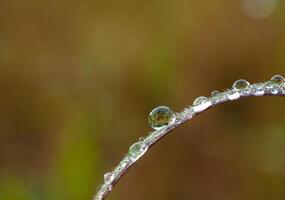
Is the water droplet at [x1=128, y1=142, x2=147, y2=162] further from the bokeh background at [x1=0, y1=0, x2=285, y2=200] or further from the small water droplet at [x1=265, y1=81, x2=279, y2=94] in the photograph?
the bokeh background at [x1=0, y1=0, x2=285, y2=200]

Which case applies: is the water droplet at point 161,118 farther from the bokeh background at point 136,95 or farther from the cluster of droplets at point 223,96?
the bokeh background at point 136,95

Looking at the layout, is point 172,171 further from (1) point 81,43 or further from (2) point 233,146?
(1) point 81,43

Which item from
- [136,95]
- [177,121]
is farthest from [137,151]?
[136,95]

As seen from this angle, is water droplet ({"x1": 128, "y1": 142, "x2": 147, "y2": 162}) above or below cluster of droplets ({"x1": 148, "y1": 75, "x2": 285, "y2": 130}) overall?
below

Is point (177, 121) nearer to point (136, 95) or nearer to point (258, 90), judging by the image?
point (258, 90)

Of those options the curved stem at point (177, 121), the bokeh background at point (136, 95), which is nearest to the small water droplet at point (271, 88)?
the curved stem at point (177, 121)

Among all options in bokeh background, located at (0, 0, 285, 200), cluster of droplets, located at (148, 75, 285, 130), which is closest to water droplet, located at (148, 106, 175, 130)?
cluster of droplets, located at (148, 75, 285, 130)

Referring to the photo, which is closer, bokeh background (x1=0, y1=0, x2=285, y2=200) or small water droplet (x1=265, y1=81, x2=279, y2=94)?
small water droplet (x1=265, y1=81, x2=279, y2=94)
